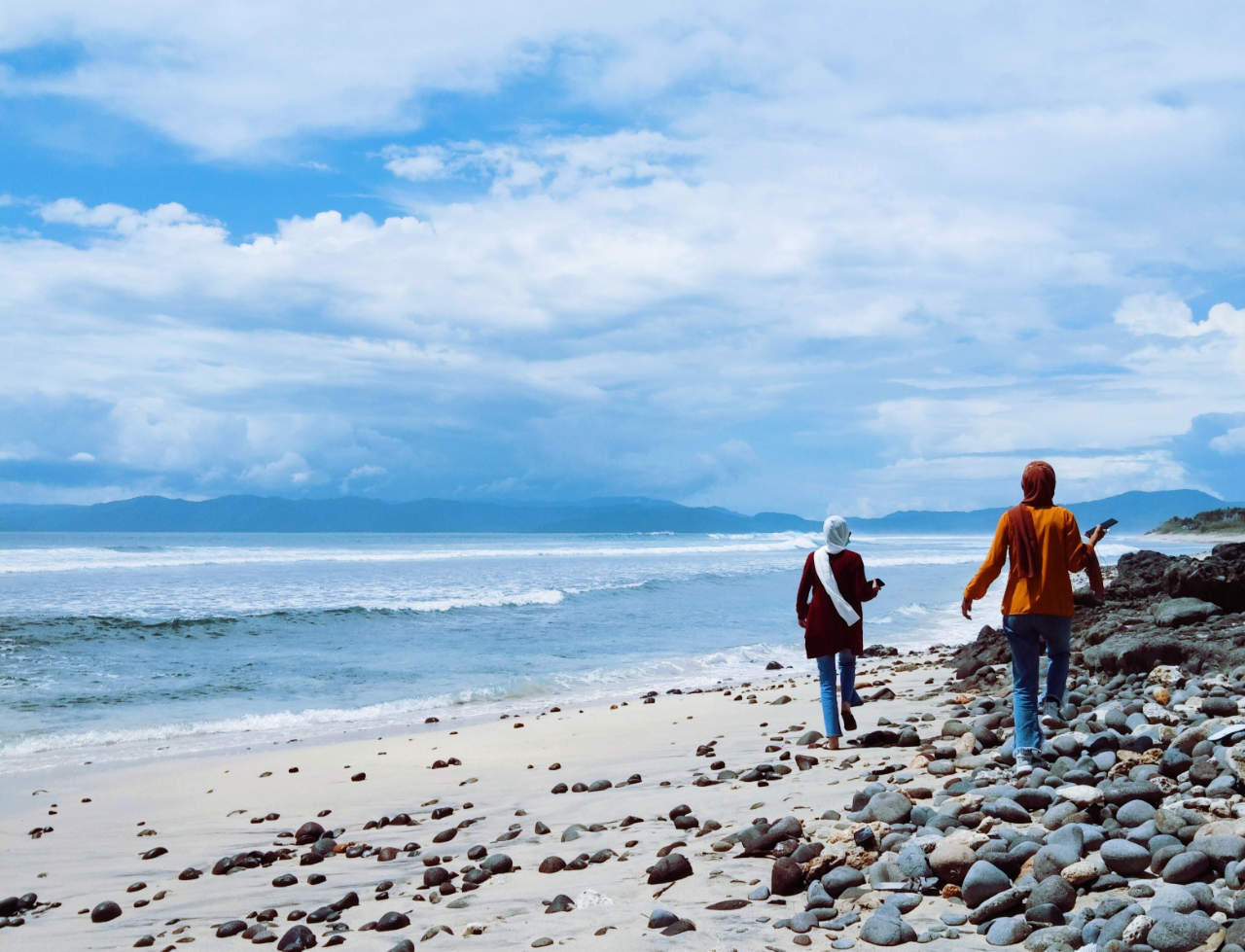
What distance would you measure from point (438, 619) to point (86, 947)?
21358 mm

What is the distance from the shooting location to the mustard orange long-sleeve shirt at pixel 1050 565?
20.1 ft

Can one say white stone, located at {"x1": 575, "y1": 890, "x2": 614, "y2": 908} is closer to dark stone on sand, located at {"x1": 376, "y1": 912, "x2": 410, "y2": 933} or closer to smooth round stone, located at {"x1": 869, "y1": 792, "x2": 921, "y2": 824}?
dark stone on sand, located at {"x1": 376, "y1": 912, "x2": 410, "y2": 933}

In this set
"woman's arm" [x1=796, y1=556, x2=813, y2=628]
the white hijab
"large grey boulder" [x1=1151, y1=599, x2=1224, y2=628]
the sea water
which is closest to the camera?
the white hijab

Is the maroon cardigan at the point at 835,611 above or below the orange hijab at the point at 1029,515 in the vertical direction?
below

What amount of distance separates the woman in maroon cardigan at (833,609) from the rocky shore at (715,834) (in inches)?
21.3

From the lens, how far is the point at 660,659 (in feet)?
62.0

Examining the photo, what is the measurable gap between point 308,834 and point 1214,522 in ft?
389

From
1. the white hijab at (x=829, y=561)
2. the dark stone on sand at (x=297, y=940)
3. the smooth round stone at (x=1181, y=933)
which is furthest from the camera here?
the white hijab at (x=829, y=561)

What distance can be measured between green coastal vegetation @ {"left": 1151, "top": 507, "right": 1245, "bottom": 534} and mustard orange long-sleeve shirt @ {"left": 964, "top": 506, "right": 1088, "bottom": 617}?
9993 centimetres

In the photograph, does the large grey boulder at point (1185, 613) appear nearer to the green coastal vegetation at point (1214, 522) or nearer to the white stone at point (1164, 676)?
the white stone at point (1164, 676)

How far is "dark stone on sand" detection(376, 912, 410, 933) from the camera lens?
4.86 meters

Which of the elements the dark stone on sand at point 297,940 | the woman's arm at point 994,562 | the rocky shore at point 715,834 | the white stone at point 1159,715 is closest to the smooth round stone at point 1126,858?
the rocky shore at point 715,834

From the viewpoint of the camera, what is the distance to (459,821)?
739cm

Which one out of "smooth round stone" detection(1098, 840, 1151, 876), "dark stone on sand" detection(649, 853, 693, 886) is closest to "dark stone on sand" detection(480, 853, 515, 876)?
"dark stone on sand" detection(649, 853, 693, 886)
